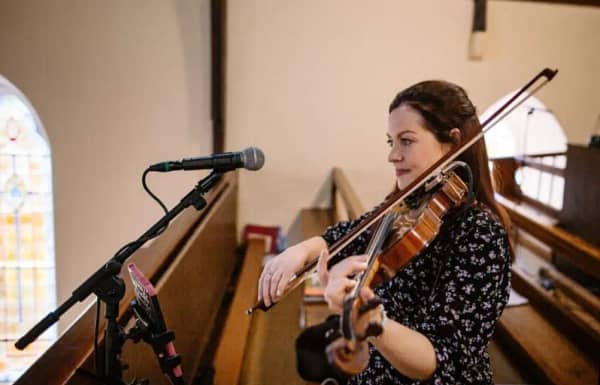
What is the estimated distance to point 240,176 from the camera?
347 cm

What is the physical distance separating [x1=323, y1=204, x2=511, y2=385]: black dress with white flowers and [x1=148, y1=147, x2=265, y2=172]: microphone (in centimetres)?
41

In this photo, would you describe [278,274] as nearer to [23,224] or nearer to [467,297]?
[467,297]

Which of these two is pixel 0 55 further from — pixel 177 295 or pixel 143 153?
pixel 177 295

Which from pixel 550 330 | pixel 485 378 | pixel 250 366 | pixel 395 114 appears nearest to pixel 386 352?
pixel 485 378

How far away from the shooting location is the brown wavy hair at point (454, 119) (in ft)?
3.65

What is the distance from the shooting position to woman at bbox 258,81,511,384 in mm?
885

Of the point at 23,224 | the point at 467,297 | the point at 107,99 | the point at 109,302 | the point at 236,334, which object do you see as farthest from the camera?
the point at 23,224

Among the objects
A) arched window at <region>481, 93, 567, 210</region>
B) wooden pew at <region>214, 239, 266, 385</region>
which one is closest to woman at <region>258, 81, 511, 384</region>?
wooden pew at <region>214, 239, 266, 385</region>

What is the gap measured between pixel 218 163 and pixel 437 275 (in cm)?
50

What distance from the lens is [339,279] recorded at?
85cm

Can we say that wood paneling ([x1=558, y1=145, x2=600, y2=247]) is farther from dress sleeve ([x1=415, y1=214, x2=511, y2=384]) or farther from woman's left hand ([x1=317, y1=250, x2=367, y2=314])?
woman's left hand ([x1=317, y1=250, x2=367, y2=314])

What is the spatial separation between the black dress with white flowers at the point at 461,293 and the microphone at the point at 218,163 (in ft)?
1.35

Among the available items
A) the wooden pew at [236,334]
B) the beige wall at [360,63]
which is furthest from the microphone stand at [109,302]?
the beige wall at [360,63]

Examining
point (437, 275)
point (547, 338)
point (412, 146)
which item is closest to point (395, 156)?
point (412, 146)
